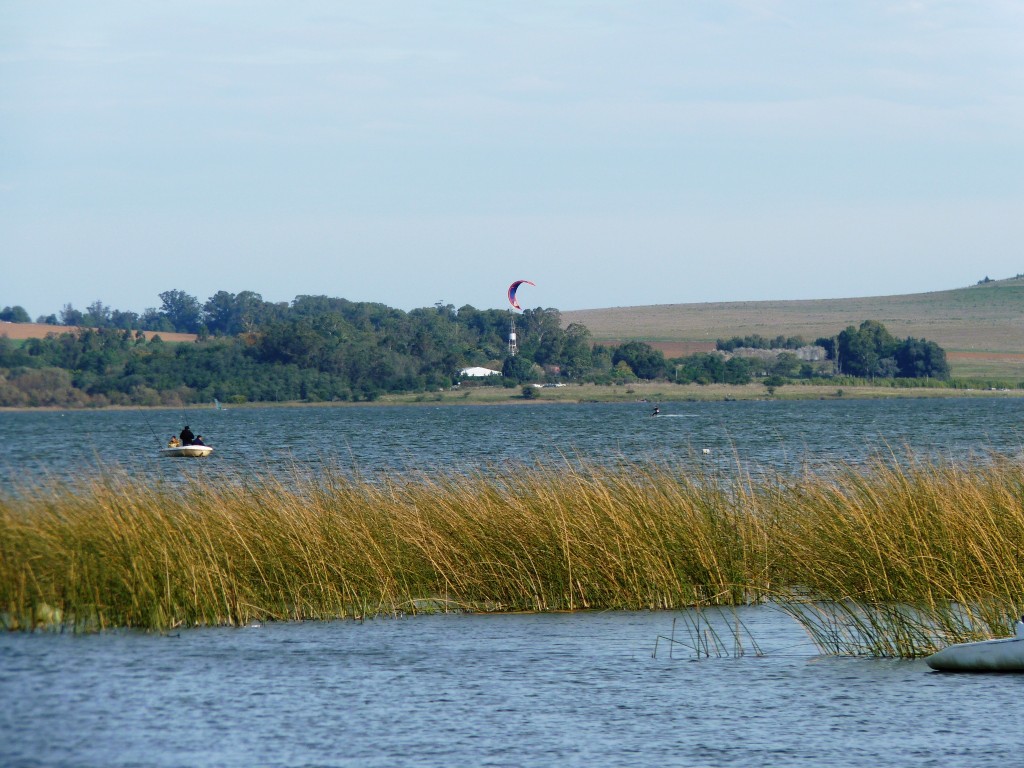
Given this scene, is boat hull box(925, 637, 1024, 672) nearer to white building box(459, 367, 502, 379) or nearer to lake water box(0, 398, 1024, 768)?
lake water box(0, 398, 1024, 768)

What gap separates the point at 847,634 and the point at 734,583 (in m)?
2.16

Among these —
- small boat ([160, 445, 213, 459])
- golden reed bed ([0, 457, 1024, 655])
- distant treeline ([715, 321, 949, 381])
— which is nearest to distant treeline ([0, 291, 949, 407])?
distant treeline ([715, 321, 949, 381])

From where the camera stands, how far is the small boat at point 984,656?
12477mm

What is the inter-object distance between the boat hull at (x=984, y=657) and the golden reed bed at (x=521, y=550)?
943 millimetres

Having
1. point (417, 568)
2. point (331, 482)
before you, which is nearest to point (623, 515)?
point (417, 568)

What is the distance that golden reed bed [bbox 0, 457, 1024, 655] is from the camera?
1448 cm

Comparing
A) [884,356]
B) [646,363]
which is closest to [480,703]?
[646,363]

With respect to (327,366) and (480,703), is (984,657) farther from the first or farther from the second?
(327,366)

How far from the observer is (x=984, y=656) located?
495 inches

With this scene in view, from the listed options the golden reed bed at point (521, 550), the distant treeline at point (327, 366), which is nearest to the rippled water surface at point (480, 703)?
the golden reed bed at point (521, 550)

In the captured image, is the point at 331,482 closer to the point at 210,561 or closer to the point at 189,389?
the point at 210,561

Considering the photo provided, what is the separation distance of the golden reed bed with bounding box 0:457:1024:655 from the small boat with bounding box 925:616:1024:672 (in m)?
0.94

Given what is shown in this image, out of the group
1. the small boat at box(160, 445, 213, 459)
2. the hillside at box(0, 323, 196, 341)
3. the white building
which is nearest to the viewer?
the small boat at box(160, 445, 213, 459)

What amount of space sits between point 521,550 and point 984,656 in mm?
5706
